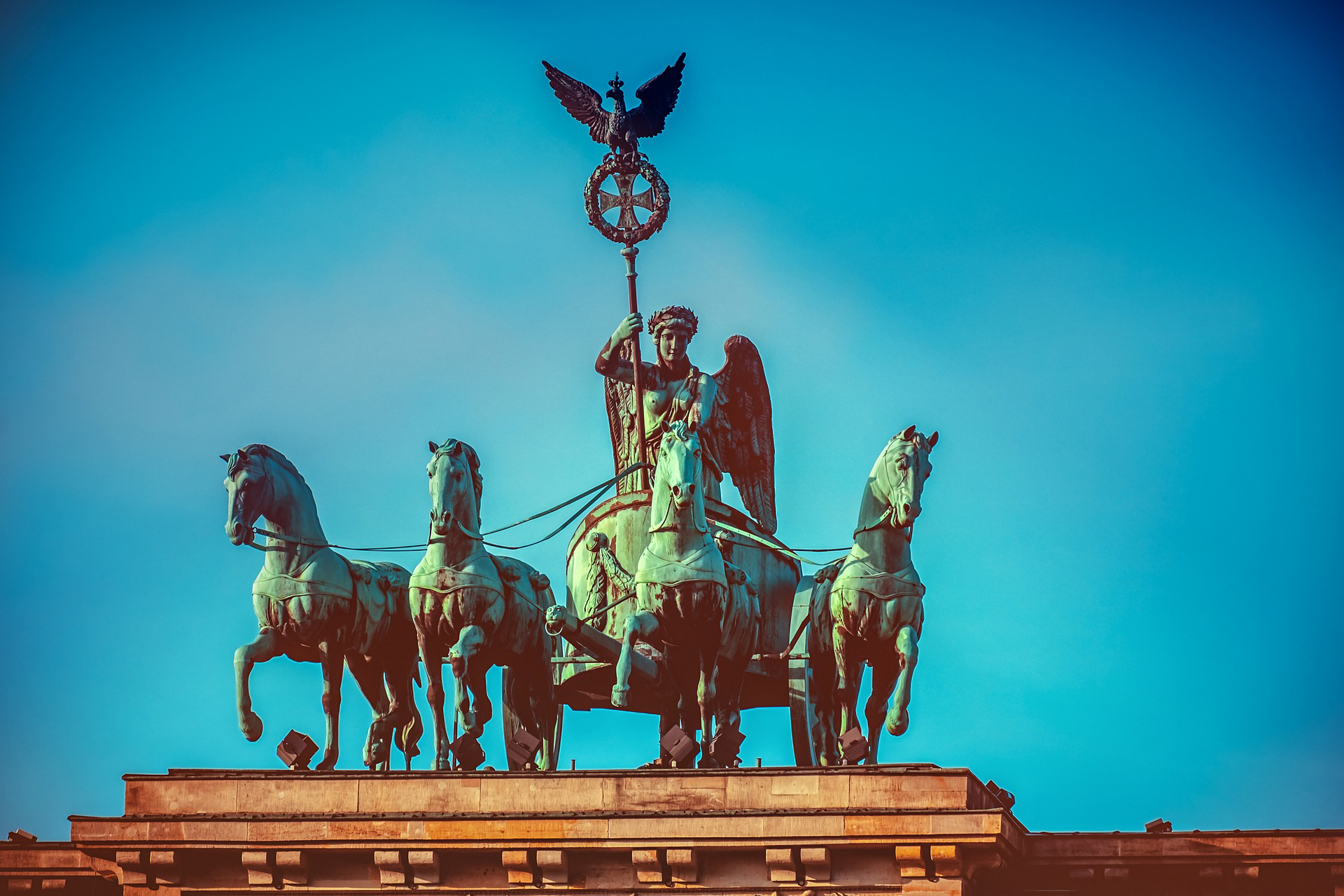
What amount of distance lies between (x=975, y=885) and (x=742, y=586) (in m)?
4.62

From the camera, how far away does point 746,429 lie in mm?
40062

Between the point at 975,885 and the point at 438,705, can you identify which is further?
the point at 438,705

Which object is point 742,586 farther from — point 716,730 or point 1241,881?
point 1241,881

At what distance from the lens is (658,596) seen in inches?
1369

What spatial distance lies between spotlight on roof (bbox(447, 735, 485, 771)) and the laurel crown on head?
6.34m

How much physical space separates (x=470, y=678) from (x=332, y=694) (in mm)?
1661

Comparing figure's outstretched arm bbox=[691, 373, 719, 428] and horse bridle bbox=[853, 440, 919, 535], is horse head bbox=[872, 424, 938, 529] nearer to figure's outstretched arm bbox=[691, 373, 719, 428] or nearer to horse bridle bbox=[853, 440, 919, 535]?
horse bridle bbox=[853, 440, 919, 535]

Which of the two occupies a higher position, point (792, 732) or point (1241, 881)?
point (792, 732)

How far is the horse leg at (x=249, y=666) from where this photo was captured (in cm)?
3450

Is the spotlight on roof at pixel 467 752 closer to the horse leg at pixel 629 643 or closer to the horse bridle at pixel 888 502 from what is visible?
the horse leg at pixel 629 643

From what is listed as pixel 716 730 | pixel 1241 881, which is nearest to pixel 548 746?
pixel 716 730

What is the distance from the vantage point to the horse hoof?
3447 centimetres

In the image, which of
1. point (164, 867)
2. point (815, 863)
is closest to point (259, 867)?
point (164, 867)

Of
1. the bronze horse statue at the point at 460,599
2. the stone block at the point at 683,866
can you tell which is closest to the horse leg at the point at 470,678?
the bronze horse statue at the point at 460,599
